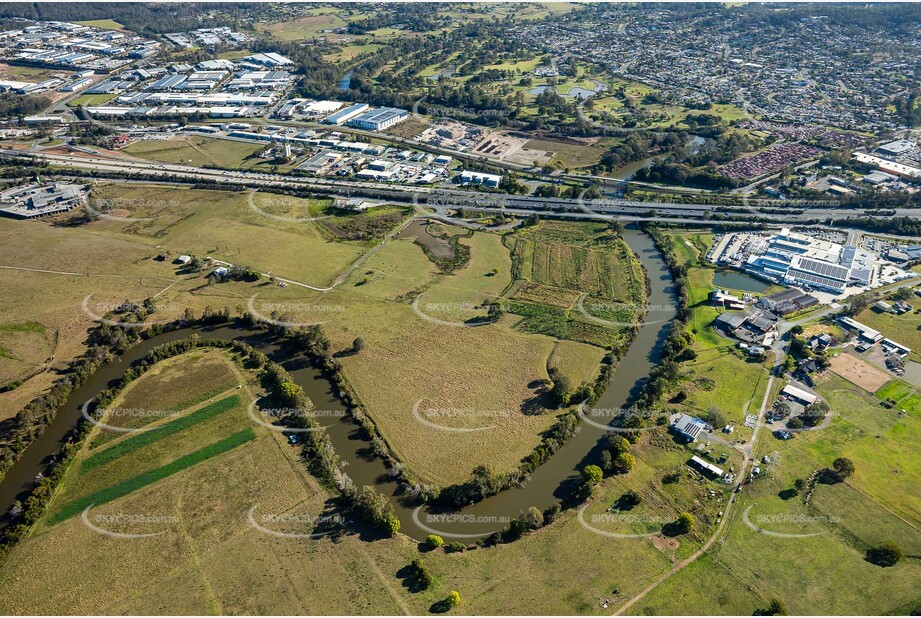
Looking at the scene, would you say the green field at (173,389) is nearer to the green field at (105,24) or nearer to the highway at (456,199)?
the highway at (456,199)

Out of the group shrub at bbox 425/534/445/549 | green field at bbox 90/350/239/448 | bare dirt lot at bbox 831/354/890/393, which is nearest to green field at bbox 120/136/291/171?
green field at bbox 90/350/239/448

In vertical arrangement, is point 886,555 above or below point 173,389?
above

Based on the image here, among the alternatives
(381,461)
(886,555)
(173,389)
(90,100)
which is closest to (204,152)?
(90,100)

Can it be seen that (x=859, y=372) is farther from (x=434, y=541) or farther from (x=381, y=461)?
(x=381, y=461)

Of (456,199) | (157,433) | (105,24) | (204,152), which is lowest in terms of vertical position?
(157,433)

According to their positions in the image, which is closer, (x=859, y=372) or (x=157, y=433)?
(x=157, y=433)

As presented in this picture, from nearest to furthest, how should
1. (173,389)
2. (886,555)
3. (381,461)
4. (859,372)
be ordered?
(886,555) → (381,461) → (173,389) → (859,372)

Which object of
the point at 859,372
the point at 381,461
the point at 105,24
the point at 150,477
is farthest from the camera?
the point at 105,24
